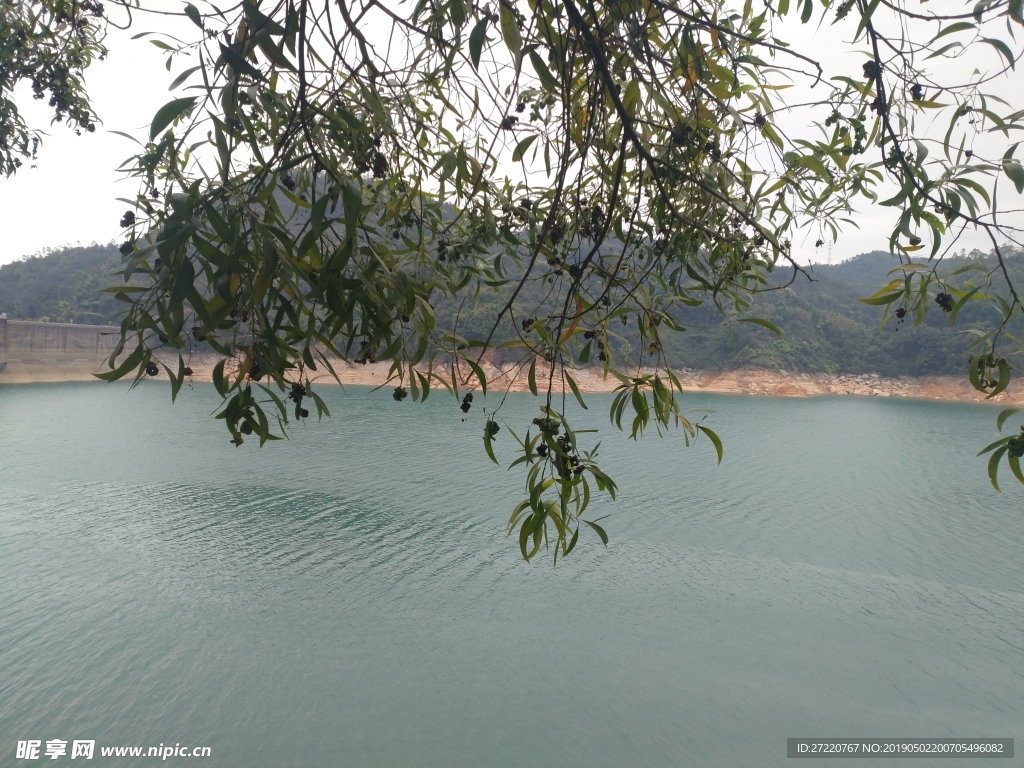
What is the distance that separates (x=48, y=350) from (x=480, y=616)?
1747 cm

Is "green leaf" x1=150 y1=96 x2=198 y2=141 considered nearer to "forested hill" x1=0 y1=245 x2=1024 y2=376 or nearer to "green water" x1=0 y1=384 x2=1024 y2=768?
"green water" x1=0 y1=384 x2=1024 y2=768

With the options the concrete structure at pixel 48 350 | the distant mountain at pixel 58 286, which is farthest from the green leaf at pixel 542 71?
the distant mountain at pixel 58 286

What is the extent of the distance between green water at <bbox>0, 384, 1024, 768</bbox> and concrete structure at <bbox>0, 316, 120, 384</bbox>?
436 inches

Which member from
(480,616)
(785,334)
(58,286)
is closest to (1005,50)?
(480,616)

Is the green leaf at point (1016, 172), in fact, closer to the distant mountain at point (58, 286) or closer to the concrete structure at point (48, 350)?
the concrete structure at point (48, 350)

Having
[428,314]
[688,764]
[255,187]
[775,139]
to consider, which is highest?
[775,139]

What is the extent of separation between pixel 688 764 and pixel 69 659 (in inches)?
111

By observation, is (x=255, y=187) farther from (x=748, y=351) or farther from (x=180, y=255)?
(x=748, y=351)

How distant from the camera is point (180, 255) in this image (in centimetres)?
64

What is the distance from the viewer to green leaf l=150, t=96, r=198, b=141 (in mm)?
658

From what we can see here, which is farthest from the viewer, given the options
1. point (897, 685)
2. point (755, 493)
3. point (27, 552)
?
point (755, 493)

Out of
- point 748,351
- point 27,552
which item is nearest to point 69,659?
point 27,552

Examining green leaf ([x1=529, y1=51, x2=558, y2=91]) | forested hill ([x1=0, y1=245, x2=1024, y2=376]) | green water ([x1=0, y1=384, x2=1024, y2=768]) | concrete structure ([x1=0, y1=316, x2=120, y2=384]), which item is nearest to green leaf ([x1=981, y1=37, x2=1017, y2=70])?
green leaf ([x1=529, y1=51, x2=558, y2=91])

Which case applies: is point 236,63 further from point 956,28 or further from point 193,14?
point 956,28
